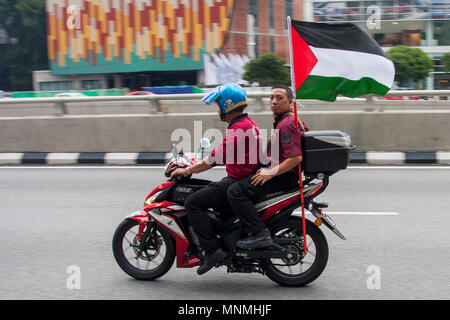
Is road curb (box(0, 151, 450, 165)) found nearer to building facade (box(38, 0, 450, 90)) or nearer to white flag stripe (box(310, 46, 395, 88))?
white flag stripe (box(310, 46, 395, 88))

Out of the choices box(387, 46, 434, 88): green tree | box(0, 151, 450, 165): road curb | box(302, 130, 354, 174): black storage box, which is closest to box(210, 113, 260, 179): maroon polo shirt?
box(302, 130, 354, 174): black storage box

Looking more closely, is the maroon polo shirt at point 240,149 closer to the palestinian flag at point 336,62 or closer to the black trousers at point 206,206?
the black trousers at point 206,206

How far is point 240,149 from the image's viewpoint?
177 inches

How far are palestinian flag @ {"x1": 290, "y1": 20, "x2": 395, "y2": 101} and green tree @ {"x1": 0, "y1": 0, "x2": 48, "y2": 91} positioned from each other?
248 ft

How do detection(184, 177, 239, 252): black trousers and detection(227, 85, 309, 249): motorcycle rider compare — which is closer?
detection(227, 85, 309, 249): motorcycle rider

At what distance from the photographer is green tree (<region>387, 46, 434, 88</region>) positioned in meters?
40.7

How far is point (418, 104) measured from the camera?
10.6 m

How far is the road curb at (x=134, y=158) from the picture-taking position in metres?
10.3

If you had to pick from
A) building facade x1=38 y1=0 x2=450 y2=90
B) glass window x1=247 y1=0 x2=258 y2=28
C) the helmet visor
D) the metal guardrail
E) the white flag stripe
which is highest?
glass window x1=247 y1=0 x2=258 y2=28

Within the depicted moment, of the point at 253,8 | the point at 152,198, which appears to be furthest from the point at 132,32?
the point at 152,198

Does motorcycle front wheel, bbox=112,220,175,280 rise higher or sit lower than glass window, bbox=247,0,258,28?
lower

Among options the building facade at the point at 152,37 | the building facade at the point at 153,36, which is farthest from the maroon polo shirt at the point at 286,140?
the building facade at the point at 153,36

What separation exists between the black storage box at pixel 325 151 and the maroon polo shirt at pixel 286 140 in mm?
81
